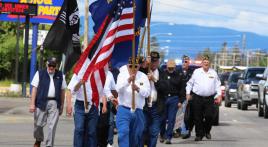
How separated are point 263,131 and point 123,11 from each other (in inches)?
420

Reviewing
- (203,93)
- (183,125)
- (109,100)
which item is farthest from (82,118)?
(183,125)

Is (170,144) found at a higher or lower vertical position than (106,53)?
lower

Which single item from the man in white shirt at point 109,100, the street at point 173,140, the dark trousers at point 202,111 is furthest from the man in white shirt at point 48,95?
the dark trousers at point 202,111

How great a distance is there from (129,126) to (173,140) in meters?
6.85

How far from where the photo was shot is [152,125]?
1591cm

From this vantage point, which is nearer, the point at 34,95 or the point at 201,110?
the point at 34,95

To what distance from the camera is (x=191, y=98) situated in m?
20.6

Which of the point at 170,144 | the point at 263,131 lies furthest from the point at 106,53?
the point at 263,131

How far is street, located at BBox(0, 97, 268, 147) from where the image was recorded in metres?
19.3

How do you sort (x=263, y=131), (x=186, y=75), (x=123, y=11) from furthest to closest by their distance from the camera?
(x=263, y=131)
(x=186, y=75)
(x=123, y=11)

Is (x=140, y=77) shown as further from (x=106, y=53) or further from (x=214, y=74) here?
(x=214, y=74)

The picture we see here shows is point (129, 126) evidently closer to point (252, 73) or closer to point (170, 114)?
point (170, 114)

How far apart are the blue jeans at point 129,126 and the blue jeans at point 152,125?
5.52 ft

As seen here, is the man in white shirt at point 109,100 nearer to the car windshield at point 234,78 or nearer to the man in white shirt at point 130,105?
the man in white shirt at point 130,105
